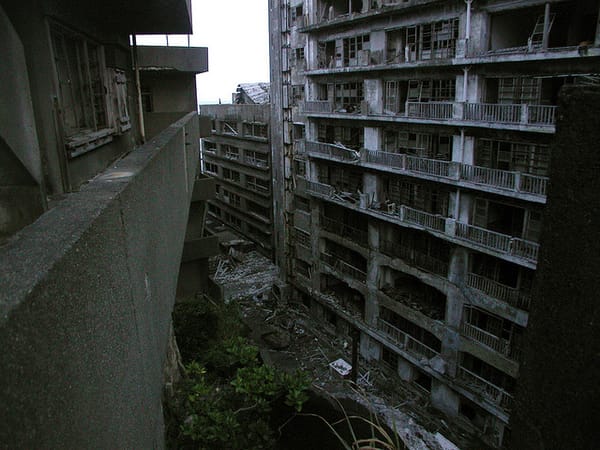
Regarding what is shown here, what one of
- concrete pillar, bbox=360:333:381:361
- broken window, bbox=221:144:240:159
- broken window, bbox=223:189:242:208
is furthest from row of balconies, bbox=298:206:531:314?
broken window, bbox=223:189:242:208

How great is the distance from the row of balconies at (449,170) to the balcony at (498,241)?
173cm

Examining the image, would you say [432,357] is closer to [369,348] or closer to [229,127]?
[369,348]

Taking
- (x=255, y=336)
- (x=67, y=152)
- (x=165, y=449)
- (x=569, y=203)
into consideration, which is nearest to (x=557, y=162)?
(x=569, y=203)

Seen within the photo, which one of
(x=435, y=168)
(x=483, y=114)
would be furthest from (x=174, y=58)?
(x=483, y=114)

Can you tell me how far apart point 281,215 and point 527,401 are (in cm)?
3055

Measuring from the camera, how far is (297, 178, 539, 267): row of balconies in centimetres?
1722

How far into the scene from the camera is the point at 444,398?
2270cm

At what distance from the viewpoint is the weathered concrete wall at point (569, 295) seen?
3.45 metres

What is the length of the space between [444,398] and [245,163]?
26727mm

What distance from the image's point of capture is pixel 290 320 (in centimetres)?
3177

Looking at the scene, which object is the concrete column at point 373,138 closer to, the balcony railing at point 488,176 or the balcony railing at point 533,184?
the balcony railing at point 488,176

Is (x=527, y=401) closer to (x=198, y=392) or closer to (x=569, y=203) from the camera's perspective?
(x=569, y=203)

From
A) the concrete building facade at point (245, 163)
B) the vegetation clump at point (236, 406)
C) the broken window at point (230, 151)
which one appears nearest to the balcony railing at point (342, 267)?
the concrete building facade at point (245, 163)

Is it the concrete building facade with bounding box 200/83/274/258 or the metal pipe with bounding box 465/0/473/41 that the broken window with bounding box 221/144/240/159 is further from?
the metal pipe with bounding box 465/0/473/41
